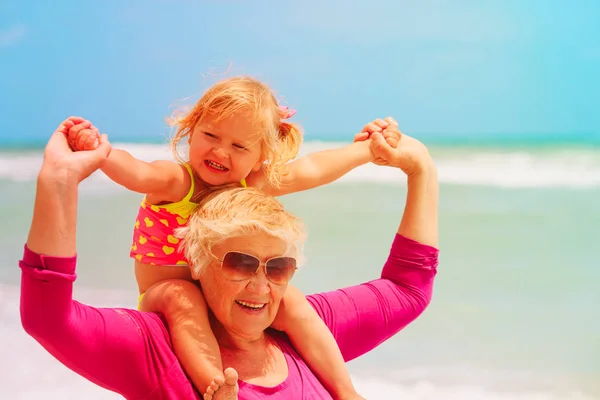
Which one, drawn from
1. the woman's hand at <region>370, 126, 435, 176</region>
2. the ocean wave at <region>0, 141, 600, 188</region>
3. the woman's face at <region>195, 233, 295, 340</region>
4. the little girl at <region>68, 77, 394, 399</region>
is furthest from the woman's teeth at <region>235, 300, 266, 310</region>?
the ocean wave at <region>0, 141, 600, 188</region>

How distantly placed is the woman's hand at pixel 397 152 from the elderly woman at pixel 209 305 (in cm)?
50

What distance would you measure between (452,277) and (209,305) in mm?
4346

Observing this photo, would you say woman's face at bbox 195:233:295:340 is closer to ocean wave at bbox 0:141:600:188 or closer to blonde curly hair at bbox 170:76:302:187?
blonde curly hair at bbox 170:76:302:187

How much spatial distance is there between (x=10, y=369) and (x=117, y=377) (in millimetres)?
2695

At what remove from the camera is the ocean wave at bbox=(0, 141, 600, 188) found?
11.8 m

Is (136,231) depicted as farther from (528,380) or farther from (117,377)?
(528,380)

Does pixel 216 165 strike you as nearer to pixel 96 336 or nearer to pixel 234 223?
pixel 234 223

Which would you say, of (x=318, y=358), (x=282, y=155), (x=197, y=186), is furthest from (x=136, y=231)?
(x=318, y=358)

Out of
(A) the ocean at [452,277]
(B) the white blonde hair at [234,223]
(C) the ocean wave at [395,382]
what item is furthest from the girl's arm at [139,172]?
Answer: (C) the ocean wave at [395,382]

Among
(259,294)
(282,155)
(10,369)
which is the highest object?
(282,155)

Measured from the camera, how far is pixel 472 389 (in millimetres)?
5031

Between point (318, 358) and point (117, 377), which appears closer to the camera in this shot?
point (117, 377)

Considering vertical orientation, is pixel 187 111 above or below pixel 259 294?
above

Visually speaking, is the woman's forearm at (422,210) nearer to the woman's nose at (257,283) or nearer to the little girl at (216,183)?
the little girl at (216,183)
